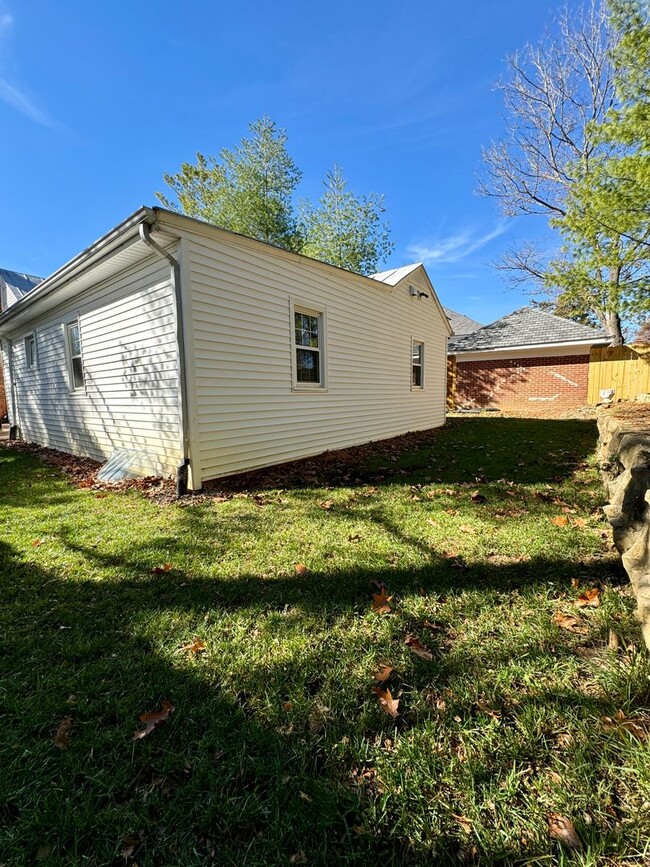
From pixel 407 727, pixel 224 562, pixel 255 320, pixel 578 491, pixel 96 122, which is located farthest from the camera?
pixel 96 122

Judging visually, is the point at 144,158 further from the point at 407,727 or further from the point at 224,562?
the point at 407,727

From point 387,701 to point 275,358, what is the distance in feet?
17.6

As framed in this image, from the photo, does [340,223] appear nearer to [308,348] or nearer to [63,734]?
[308,348]

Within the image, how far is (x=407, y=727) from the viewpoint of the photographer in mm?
1496

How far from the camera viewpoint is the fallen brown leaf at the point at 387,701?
5.09ft

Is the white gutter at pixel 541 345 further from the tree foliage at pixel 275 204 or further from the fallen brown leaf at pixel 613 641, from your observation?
the fallen brown leaf at pixel 613 641

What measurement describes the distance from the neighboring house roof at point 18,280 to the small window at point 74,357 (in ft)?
45.3

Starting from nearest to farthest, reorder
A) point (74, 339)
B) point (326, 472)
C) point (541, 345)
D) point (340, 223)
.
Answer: point (326, 472) < point (74, 339) < point (541, 345) < point (340, 223)

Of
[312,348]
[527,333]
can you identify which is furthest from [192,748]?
[527,333]

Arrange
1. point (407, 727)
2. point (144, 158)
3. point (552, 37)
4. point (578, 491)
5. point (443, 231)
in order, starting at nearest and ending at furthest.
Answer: point (407, 727) → point (578, 491) → point (144, 158) → point (552, 37) → point (443, 231)

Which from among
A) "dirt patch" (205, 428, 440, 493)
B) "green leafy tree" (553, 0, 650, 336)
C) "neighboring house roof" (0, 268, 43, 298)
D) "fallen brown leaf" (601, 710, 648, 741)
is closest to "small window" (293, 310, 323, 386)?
"dirt patch" (205, 428, 440, 493)

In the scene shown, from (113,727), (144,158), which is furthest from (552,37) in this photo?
(113,727)

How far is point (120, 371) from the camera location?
630 cm

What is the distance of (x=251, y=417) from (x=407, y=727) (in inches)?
191
